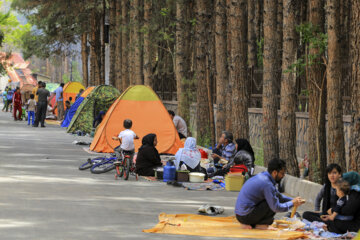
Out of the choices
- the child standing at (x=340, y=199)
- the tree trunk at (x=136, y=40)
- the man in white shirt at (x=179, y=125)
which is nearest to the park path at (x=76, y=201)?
the child standing at (x=340, y=199)

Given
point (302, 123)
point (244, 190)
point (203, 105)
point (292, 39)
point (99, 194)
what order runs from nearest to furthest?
1. point (244, 190)
2. point (99, 194)
3. point (292, 39)
4. point (302, 123)
5. point (203, 105)

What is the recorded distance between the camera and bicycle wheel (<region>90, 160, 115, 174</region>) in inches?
727

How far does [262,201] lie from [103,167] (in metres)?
8.24

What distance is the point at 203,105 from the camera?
89.1 ft

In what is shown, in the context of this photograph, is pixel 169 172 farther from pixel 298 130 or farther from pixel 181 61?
pixel 181 61

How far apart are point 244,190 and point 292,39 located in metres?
7.25

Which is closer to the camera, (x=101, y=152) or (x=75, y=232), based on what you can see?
(x=75, y=232)

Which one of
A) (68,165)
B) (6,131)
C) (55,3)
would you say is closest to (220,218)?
(68,165)

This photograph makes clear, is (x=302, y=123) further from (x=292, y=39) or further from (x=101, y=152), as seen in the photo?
(x=101, y=152)

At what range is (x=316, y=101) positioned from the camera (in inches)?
671

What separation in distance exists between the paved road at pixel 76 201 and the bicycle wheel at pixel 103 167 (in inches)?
9.3

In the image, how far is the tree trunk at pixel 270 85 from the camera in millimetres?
18984

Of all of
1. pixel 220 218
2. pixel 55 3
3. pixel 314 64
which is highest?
pixel 55 3

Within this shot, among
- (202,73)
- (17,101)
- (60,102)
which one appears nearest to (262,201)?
(202,73)
